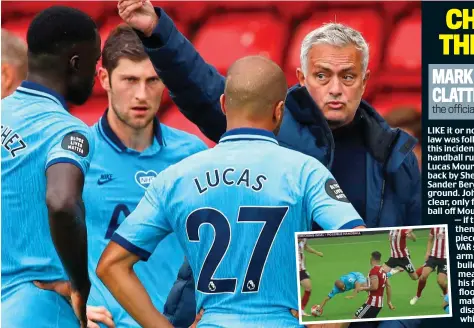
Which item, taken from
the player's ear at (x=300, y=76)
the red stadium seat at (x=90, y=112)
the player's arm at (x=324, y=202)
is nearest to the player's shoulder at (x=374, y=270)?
the player's arm at (x=324, y=202)

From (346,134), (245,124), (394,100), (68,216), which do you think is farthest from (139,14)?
(394,100)

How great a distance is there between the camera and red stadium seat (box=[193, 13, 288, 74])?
543cm

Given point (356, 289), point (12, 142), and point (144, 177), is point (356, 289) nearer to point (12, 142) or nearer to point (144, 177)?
point (144, 177)

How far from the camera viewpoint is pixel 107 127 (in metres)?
5.21

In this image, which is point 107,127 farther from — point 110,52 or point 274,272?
point 274,272

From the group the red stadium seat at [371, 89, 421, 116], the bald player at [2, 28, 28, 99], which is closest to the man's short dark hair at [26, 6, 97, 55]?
the bald player at [2, 28, 28, 99]

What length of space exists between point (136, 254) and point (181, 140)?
4.80 ft

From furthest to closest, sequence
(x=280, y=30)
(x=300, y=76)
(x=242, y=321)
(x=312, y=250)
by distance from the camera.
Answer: (x=280, y=30) → (x=300, y=76) → (x=312, y=250) → (x=242, y=321)

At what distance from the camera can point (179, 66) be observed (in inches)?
170

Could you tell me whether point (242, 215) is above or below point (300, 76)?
below

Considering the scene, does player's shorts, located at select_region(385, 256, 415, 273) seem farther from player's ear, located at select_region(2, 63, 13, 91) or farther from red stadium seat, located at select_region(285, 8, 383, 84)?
player's ear, located at select_region(2, 63, 13, 91)

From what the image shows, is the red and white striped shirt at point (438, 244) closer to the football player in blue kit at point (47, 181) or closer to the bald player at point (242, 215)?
the bald player at point (242, 215)

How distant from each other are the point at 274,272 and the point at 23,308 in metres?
1.33

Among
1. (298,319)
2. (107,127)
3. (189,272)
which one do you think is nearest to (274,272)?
(298,319)
